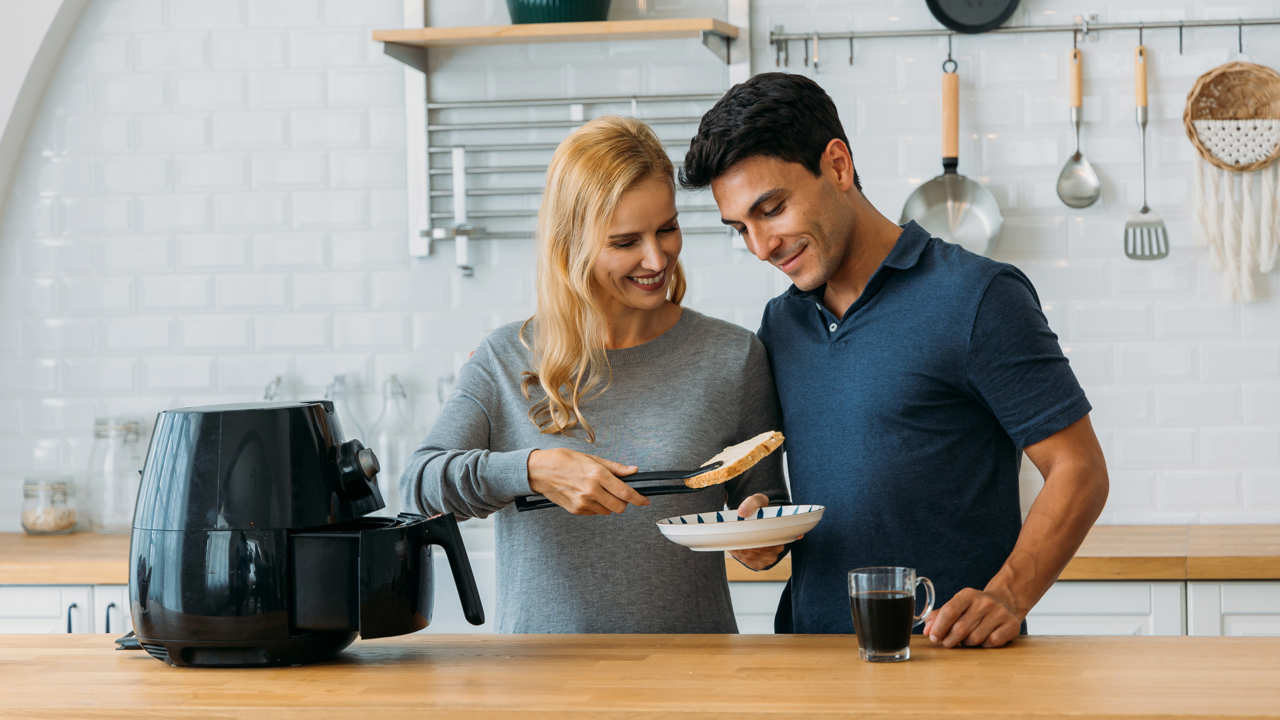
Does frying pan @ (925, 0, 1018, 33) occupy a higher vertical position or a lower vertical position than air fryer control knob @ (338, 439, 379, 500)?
higher

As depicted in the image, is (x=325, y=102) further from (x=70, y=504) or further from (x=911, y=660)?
(x=911, y=660)

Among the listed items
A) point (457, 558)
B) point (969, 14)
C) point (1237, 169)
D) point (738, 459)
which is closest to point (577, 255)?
point (738, 459)

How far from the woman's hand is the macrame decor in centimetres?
229

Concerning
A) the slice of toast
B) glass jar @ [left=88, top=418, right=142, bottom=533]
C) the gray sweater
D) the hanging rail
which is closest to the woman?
the gray sweater

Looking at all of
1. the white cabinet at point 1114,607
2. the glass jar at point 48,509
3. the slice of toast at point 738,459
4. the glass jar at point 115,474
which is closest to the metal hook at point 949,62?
the white cabinet at point 1114,607

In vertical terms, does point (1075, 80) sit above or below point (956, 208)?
above

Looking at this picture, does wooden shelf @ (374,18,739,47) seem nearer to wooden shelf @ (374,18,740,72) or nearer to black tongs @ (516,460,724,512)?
wooden shelf @ (374,18,740,72)

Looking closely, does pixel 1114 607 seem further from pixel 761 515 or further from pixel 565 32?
pixel 565 32

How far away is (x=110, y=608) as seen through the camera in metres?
3.06

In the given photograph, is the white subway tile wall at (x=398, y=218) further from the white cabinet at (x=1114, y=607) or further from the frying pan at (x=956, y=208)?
the white cabinet at (x=1114, y=607)

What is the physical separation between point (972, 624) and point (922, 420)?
0.38 m

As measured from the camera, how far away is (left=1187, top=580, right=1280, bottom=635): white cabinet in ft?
9.15

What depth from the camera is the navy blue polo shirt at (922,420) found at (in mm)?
1812

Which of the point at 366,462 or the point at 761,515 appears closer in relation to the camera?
the point at 366,462
